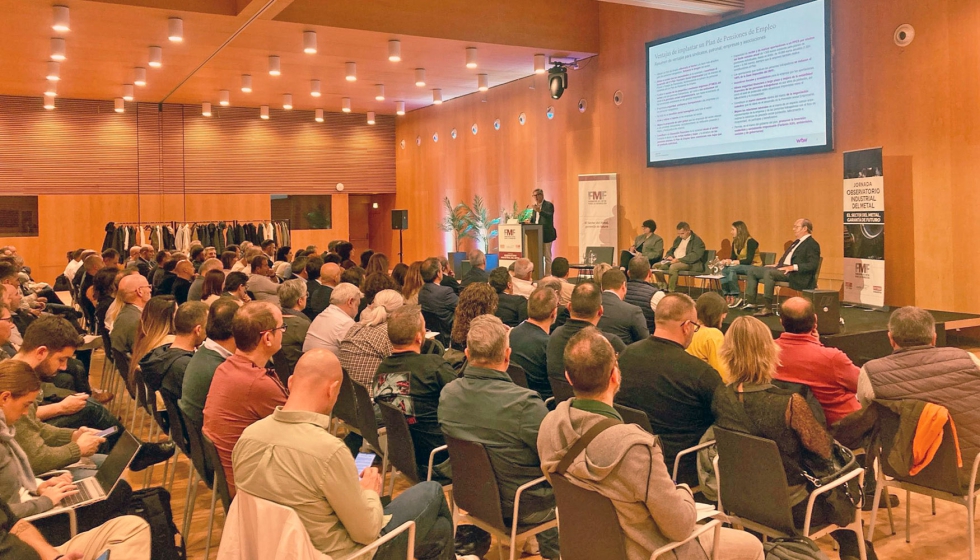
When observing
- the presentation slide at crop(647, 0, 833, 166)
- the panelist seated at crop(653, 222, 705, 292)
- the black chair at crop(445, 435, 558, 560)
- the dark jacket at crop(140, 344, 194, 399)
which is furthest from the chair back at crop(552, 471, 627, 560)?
the panelist seated at crop(653, 222, 705, 292)

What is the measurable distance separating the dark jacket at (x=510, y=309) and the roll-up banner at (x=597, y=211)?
6.62m

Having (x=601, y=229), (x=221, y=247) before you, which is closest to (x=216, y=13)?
(x=601, y=229)

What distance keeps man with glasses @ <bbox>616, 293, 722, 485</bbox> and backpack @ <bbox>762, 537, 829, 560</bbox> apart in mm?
719

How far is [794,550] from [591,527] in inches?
31.8

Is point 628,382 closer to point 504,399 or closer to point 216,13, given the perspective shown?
point 504,399

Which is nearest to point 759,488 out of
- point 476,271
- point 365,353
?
point 365,353

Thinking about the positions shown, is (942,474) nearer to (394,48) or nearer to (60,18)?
(394,48)

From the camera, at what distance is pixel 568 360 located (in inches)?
98.5

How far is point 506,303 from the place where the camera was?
6.24m

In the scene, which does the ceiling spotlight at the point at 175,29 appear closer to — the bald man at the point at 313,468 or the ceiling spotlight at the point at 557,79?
the ceiling spotlight at the point at 557,79

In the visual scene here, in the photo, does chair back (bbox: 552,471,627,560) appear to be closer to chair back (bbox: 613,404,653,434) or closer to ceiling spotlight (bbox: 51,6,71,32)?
chair back (bbox: 613,404,653,434)

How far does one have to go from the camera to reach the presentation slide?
9.23 metres

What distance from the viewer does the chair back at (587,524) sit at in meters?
2.31

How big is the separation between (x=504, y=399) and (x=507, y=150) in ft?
42.7
